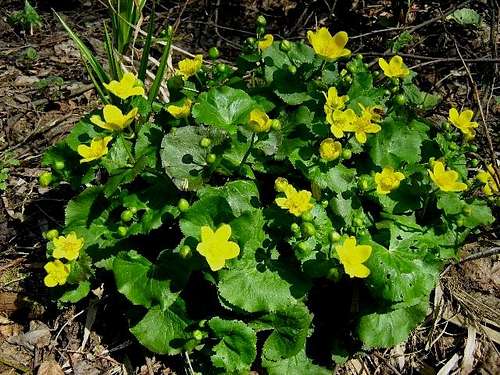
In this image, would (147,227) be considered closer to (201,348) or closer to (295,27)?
(201,348)

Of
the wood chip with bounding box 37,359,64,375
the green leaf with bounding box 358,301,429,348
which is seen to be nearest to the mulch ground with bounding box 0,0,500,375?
the wood chip with bounding box 37,359,64,375

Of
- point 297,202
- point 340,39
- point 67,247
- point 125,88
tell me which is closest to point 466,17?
point 340,39

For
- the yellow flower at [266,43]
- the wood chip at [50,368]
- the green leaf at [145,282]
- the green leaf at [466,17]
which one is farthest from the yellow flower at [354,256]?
the green leaf at [466,17]

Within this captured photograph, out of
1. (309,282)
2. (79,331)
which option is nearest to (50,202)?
(79,331)

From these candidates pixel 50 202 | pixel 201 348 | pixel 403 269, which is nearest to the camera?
pixel 403 269

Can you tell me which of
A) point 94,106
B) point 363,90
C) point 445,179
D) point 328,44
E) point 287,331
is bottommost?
point 94,106

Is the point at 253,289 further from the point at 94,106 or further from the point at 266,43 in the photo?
the point at 94,106
